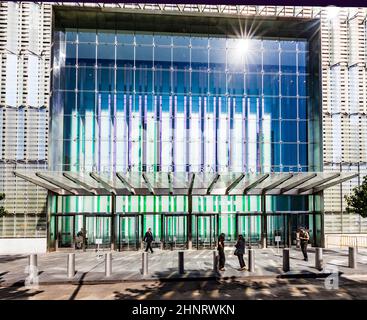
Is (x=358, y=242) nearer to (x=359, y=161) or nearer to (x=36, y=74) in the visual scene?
(x=359, y=161)

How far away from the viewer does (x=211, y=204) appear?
72.9 ft

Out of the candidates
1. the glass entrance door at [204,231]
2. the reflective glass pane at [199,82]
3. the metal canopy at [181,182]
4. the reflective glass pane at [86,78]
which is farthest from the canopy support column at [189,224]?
the reflective glass pane at [86,78]

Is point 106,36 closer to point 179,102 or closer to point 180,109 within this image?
point 179,102

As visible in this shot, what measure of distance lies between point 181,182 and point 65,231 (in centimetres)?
766

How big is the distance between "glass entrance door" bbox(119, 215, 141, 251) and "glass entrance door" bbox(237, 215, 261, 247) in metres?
6.13

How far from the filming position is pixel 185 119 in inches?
886

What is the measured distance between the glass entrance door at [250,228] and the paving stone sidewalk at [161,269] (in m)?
4.51

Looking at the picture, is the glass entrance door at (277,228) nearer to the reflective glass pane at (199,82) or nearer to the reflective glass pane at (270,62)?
the reflective glass pane at (199,82)

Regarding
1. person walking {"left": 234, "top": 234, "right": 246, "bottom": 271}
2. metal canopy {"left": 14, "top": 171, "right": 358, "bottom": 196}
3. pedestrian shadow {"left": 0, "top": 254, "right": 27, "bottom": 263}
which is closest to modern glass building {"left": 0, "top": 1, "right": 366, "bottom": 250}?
metal canopy {"left": 14, "top": 171, "right": 358, "bottom": 196}

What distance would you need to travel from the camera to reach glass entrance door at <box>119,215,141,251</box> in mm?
21188

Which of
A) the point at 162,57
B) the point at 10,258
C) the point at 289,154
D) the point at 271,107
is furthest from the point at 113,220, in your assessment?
the point at 271,107

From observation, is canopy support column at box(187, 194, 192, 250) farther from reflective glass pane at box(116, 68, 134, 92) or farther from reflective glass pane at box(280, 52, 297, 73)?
reflective glass pane at box(280, 52, 297, 73)

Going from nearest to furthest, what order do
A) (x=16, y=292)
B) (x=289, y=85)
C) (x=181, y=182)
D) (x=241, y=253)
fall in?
(x=16, y=292) → (x=241, y=253) → (x=181, y=182) → (x=289, y=85)
